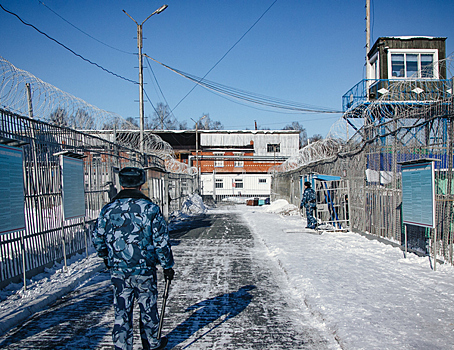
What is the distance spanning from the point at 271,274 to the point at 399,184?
13.7 ft

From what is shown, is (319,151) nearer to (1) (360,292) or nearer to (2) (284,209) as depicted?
(2) (284,209)

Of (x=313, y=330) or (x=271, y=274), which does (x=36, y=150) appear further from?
(x=313, y=330)

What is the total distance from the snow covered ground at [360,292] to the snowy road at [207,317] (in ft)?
0.68

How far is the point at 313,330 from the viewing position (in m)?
4.26

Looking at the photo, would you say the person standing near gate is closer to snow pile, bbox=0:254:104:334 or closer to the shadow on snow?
the shadow on snow

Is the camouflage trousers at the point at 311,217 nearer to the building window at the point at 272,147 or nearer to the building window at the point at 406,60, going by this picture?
the building window at the point at 406,60

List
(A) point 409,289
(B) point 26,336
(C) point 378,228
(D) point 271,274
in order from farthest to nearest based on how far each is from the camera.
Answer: (C) point 378,228 → (D) point 271,274 → (A) point 409,289 → (B) point 26,336

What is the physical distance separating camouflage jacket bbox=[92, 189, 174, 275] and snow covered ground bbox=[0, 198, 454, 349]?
2198mm

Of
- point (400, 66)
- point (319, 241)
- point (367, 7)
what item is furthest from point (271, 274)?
point (367, 7)

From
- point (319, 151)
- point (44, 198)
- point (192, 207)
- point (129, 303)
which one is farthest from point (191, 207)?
point (129, 303)

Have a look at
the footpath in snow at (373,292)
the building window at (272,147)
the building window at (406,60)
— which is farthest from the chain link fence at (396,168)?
the building window at (272,147)

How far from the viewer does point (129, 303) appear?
11.0 ft

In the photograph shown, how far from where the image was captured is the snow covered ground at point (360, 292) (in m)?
4.03

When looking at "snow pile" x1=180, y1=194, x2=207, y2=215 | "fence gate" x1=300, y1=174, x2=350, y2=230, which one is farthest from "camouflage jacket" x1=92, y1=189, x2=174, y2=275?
"snow pile" x1=180, y1=194, x2=207, y2=215
